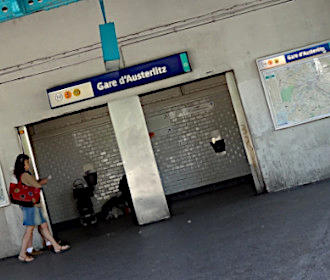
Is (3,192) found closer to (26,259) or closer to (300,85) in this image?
(26,259)

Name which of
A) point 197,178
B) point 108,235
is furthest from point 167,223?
point 197,178

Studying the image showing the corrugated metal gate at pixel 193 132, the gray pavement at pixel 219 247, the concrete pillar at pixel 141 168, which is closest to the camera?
the gray pavement at pixel 219 247

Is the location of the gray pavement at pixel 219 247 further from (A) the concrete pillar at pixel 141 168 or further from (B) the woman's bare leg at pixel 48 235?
(A) the concrete pillar at pixel 141 168

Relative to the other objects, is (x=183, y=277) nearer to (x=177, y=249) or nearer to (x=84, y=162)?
(x=177, y=249)

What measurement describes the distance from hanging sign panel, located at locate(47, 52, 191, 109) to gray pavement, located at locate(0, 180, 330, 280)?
8.50 ft

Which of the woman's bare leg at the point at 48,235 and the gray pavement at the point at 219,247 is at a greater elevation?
the woman's bare leg at the point at 48,235

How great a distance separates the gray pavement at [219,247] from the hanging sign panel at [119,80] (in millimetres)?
2592

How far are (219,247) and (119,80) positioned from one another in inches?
166

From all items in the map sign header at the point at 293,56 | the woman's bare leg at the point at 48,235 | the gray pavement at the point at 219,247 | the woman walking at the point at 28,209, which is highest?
the map sign header at the point at 293,56

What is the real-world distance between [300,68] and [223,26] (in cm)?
157

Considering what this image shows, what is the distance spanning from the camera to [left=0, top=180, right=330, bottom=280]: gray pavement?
497 centimetres

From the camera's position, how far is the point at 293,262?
479 cm

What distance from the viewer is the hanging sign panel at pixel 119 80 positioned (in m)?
9.27

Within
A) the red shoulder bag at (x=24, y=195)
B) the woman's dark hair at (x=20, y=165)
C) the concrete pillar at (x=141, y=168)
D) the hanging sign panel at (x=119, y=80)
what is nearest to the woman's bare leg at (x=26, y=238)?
the red shoulder bag at (x=24, y=195)
